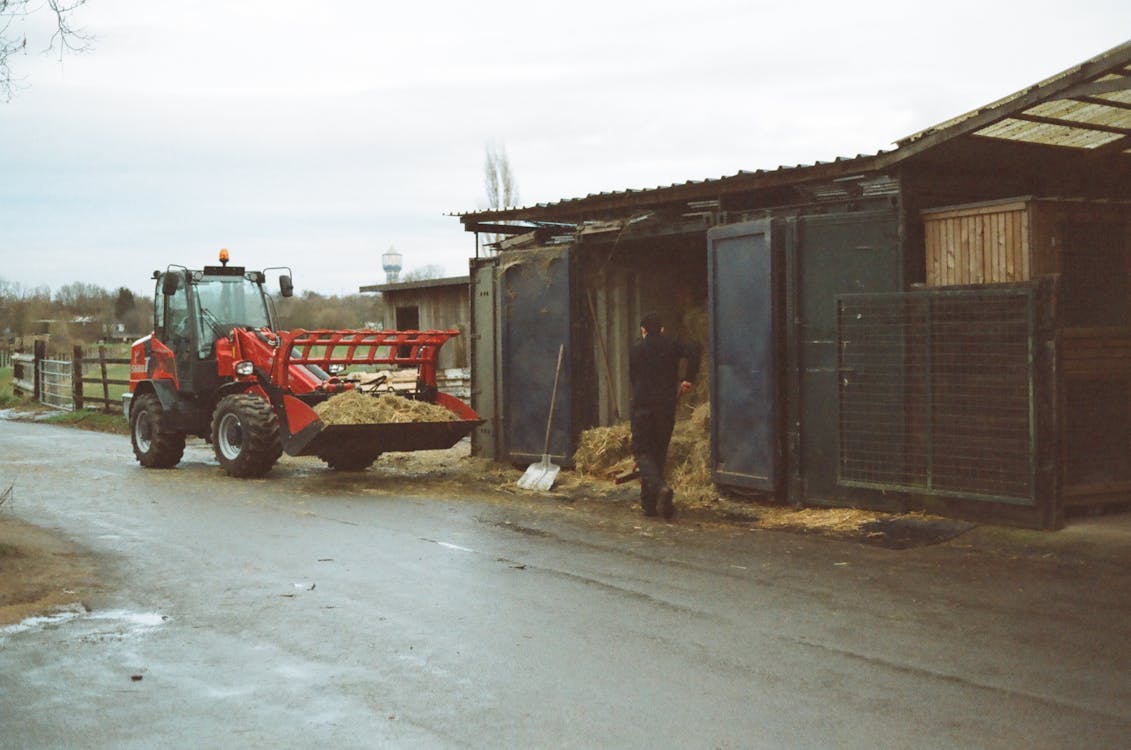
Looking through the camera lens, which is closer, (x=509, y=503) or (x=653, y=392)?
(x=653, y=392)

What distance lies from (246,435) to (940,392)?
8.51m

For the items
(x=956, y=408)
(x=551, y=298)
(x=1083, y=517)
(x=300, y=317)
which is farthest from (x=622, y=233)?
(x=300, y=317)

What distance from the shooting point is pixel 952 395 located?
10.1m

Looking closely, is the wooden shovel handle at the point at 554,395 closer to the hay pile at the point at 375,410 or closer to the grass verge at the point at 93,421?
the hay pile at the point at 375,410

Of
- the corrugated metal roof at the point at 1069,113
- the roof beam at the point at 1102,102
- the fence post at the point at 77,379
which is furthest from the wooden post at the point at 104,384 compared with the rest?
the roof beam at the point at 1102,102

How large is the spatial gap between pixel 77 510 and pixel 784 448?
7418 millimetres

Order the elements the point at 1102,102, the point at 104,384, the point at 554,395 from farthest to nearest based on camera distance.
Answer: the point at 104,384
the point at 554,395
the point at 1102,102

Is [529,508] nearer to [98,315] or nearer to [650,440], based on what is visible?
[650,440]

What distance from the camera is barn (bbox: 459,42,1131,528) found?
32.0 ft

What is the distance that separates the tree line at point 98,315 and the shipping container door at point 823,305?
24320 mm

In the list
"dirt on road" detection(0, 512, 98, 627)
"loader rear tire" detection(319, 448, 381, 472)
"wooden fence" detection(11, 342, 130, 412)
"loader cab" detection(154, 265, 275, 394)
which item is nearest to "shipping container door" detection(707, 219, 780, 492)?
"loader rear tire" detection(319, 448, 381, 472)

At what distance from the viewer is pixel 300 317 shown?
44.1 m

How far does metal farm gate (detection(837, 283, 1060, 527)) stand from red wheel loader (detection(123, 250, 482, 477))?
547 cm

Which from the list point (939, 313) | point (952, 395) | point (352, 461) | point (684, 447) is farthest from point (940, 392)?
point (352, 461)
